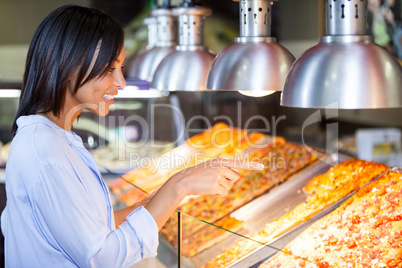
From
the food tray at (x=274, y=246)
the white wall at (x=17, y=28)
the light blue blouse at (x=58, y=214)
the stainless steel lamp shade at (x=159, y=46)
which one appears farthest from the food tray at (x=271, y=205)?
the white wall at (x=17, y=28)

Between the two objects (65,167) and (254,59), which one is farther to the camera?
(254,59)

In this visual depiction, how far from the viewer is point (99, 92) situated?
1.45 metres

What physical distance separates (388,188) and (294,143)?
3.82 ft

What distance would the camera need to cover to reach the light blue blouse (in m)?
1.31

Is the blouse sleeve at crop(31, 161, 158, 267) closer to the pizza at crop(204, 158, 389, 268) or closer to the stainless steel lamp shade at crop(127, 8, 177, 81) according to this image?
the pizza at crop(204, 158, 389, 268)

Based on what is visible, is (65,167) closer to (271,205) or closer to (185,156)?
(271,205)

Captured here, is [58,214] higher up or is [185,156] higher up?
[58,214]

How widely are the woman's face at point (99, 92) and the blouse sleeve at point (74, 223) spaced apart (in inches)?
8.4

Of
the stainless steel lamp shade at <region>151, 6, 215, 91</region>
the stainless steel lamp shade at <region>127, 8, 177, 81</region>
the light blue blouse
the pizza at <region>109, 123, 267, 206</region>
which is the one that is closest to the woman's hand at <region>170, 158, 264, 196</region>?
the light blue blouse

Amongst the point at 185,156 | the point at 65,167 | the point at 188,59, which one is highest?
the point at 188,59

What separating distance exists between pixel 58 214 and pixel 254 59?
83cm

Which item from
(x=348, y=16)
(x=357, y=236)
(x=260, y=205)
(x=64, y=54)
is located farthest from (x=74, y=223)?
(x=260, y=205)

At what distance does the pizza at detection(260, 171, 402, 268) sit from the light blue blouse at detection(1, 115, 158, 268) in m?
0.61

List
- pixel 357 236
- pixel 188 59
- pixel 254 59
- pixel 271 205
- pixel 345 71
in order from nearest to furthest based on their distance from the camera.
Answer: pixel 345 71 < pixel 254 59 < pixel 357 236 < pixel 188 59 < pixel 271 205
